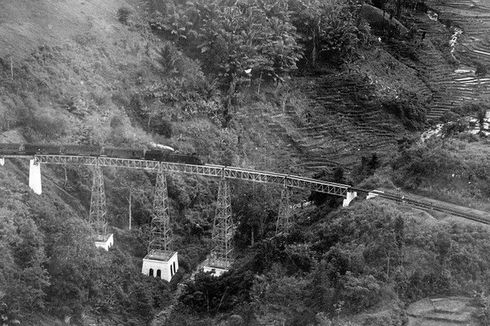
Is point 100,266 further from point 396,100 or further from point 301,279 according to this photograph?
point 396,100

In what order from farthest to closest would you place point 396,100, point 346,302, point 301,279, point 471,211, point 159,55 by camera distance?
point 396,100 → point 159,55 → point 471,211 → point 301,279 → point 346,302

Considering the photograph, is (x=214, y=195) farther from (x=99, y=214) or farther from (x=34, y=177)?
(x=34, y=177)

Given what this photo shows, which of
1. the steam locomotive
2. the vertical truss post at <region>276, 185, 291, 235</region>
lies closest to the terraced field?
the vertical truss post at <region>276, 185, 291, 235</region>

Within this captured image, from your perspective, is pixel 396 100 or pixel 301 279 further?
pixel 396 100

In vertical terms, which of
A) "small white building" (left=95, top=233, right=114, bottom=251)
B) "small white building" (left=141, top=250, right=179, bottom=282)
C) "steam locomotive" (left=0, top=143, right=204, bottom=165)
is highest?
"steam locomotive" (left=0, top=143, right=204, bottom=165)

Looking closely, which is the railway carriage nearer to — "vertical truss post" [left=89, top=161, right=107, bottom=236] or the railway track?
"vertical truss post" [left=89, top=161, right=107, bottom=236]

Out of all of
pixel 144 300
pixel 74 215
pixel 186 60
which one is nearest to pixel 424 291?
pixel 144 300

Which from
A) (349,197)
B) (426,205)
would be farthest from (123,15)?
(426,205)
